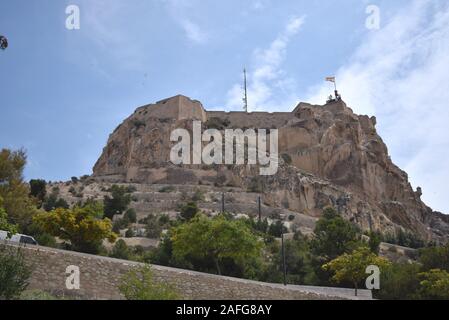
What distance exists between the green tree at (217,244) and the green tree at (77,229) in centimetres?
383

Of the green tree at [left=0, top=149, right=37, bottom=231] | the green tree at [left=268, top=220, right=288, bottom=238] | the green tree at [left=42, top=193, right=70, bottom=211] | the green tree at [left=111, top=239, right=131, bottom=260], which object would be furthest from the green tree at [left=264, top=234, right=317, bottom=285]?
the green tree at [left=42, top=193, right=70, bottom=211]

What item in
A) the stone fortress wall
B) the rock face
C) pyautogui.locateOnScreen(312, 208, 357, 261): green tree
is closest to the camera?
the stone fortress wall

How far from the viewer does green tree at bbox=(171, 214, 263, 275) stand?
2069 cm

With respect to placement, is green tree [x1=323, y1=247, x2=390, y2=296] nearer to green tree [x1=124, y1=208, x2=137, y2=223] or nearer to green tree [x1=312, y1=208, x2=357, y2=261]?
green tree [x1=312, y1=208, x2=357, y2=261]

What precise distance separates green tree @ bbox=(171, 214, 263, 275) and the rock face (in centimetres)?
2528

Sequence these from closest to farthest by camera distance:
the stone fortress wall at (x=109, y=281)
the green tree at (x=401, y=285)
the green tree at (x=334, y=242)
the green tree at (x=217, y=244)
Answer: the stone fortress wall at (x=109, y=281) → the green tree at (x=401, y=285) → the green tree at (x=217, y=244) → the green tree at (x=334, y=242)

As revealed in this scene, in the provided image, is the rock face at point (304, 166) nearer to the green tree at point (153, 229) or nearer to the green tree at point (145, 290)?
the green tree at point (153, 229)

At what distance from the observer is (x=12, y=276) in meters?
11.1

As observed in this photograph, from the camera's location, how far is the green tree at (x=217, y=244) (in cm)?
2069

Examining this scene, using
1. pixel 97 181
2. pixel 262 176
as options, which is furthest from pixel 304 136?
pixel 97 181

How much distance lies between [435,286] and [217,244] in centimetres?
756

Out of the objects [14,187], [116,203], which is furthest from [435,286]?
[116,203]

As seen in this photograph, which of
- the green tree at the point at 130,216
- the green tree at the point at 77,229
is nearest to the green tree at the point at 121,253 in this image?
the green tree at the point at 77,229

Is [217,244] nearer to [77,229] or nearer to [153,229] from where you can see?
[77,229]
